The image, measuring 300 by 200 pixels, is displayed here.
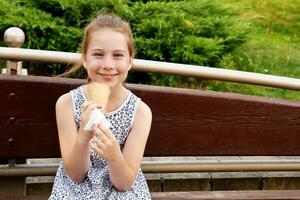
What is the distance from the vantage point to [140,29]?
18.4ft

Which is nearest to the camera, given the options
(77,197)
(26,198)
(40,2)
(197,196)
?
(77,197)

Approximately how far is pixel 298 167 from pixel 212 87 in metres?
2.26

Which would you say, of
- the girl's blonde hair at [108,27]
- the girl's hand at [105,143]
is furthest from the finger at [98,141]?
the girl's blonde hair at [108,27]

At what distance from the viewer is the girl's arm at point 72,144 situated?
2766mm

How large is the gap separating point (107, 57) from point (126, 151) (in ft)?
1.24

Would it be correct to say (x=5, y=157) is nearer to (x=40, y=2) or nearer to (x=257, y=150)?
(x=257, y=150)

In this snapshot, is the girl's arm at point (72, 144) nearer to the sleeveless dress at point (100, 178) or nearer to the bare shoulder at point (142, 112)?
the sleeveless dress at point (100, 178)

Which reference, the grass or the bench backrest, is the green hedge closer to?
the grass

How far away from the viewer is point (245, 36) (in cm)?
628

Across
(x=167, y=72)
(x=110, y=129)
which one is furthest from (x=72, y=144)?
(x=167, y=72)

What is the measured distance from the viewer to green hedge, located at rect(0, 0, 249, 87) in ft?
17.7

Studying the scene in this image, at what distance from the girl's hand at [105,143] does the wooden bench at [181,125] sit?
0.72m

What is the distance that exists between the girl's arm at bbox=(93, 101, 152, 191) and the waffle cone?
0.43 ft

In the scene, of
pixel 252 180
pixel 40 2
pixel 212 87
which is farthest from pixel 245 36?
pixel 252 180
